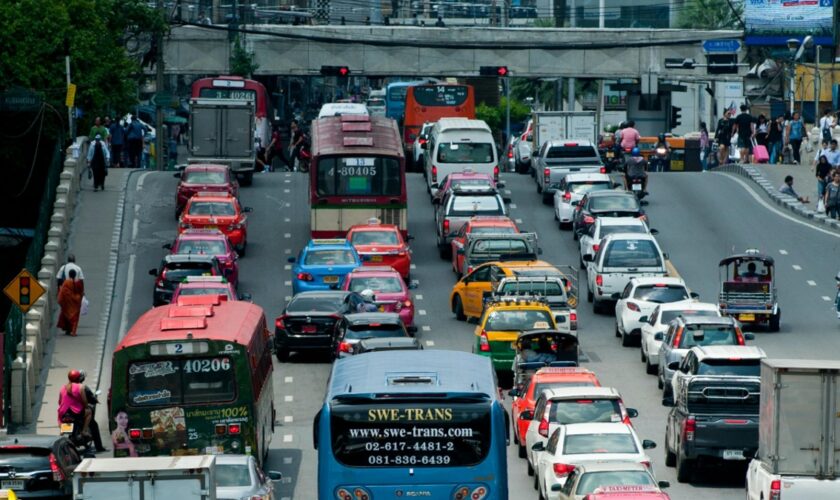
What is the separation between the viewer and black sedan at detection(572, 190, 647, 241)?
48281 mm

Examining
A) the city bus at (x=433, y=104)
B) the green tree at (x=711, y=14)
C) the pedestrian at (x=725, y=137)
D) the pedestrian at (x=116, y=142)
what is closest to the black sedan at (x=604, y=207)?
the pedestrian at (x=725, y=137)

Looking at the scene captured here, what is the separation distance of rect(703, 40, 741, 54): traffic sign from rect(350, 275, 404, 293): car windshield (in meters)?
38.5

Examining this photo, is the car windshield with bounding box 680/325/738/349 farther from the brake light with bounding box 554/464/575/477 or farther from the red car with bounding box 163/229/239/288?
the red car with bounding box 163/229/239/288

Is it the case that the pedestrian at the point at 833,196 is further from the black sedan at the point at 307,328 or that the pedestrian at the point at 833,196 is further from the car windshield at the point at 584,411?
the car windshield at the point at 584,411

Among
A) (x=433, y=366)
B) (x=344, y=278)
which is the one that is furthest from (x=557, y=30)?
(x=433, y=366)

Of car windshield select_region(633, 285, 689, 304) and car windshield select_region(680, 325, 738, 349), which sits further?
car windshield select_region(633, 285, 689, 304)

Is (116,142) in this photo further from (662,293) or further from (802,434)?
(802,434)

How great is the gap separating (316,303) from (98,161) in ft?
62.1

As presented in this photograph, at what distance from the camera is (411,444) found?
20.2 m

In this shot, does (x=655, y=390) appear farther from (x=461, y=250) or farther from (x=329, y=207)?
(x=329, y=207)

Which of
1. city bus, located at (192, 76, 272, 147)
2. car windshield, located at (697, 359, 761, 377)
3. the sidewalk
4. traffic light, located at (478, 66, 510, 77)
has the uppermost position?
traffic light, located at (478, 66, 510, 77)

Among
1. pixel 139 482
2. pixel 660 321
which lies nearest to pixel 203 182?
pixel 660 321

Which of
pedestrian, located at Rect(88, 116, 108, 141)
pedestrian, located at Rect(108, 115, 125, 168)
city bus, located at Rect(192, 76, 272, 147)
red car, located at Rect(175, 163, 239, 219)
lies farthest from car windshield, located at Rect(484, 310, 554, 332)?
city bus, located at Rect(192, 76, 272, 147)

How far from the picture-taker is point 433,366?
21.3m
